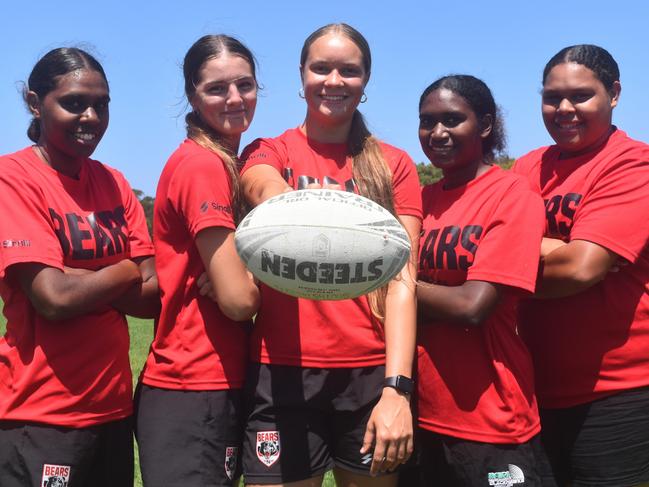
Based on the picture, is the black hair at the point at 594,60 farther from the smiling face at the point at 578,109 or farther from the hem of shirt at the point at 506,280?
the hem of shirt at the point at 506,280

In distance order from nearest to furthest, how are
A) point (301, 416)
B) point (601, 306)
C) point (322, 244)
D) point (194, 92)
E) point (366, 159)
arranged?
point (322, 244)
point (301, 416)
point (366, 159)
point (194, 92)
point (601, 306)

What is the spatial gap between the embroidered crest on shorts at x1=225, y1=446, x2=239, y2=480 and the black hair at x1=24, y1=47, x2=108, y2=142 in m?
1.91

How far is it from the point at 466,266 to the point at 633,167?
1.02m

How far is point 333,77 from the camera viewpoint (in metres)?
3.42

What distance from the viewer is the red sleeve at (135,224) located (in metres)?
3.72

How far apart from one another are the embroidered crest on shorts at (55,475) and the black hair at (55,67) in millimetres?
1747

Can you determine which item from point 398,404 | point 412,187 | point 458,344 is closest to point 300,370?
point 398,404

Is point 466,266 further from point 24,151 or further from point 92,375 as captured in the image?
point 24,151

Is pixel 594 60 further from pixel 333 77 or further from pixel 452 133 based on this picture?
pixel 333 77

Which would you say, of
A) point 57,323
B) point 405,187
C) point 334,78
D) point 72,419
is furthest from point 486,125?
point 72,419

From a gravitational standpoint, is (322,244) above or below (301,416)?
above

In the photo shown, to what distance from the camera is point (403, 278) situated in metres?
3.32

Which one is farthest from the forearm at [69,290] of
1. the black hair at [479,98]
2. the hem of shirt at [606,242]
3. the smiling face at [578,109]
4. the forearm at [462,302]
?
the smiling face at [578,109]

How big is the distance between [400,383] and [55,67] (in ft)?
7.30
